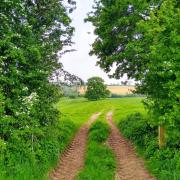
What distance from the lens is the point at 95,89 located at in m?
129

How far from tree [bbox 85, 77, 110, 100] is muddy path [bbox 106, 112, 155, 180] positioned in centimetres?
9667

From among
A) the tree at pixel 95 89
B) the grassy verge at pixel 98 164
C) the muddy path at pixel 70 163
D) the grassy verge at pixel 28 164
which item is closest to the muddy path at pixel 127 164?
the grassy verge at pixel 98 164

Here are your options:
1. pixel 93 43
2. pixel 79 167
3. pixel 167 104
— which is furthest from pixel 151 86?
pixel 93 43

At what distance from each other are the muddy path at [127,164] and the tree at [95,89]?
96.7 meters

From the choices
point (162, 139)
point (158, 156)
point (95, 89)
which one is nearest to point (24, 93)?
point (158, 156)

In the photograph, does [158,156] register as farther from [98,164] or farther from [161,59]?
[161,59]

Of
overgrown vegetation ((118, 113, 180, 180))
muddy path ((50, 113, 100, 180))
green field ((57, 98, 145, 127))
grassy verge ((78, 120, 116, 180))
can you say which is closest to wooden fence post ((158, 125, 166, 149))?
overgrown vegetation ((118, 113, 180, 180))

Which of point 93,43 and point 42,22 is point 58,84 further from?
point 93,43

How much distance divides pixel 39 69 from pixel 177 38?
295 inches

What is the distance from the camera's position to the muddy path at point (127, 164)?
19.0 metres

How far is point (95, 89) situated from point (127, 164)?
107362 millimetres

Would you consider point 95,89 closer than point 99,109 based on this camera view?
No

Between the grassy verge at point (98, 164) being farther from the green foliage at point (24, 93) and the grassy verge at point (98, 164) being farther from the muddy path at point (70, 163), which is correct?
the green foliage at point (24, 93)

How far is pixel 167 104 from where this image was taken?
2025cm
